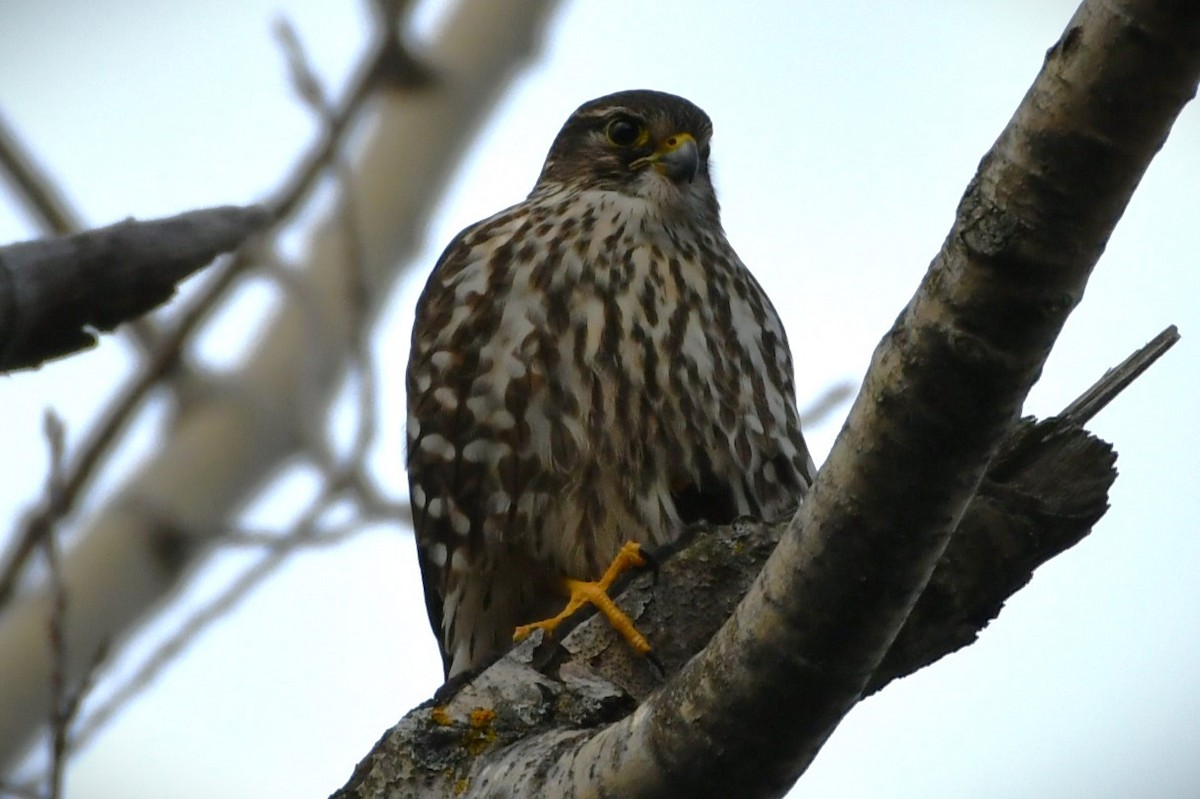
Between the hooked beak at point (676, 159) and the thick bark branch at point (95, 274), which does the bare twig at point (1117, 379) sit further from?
the hooked beak at point (676, 159)

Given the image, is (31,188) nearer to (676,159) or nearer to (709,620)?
(709,620)

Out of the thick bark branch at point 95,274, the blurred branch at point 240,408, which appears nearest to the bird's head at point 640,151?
the blurred branch at point 240,408

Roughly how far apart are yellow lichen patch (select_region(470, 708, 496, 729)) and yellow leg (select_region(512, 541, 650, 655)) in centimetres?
28

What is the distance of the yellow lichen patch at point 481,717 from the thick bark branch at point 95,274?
119cm

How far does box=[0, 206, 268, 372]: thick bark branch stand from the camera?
5.18 feet

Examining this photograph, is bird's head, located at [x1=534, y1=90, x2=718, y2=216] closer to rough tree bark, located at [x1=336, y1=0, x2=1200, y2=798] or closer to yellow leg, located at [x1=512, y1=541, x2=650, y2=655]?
yellow leg, located at [x1=512, y1=541, x2=650, y2=655]

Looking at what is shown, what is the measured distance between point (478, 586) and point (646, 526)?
0.47 m

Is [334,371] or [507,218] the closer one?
[334,371]

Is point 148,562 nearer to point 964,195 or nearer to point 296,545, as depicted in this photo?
point 296,545

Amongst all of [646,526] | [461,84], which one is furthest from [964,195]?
[461,84]

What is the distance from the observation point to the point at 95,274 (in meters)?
1.69

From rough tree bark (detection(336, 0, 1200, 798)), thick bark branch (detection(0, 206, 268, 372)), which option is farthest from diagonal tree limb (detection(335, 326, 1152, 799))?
Answer: thick bark branch (detection(0, 206, 268, 372))

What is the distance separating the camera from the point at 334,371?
391 centimetres

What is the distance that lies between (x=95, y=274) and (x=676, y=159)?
3275 millimetres
